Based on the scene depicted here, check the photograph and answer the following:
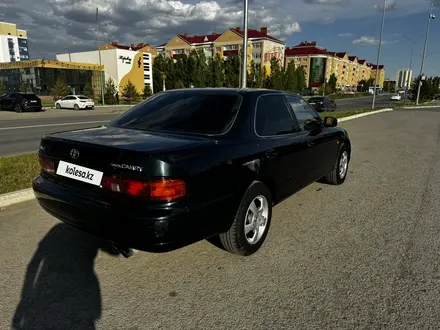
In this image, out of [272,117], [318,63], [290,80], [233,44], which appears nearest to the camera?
[272,117]

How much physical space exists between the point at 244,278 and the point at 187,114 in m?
1.61

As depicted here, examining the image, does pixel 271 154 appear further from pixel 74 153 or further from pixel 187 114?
pixel 74 153

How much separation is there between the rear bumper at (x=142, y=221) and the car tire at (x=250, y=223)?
192 mm

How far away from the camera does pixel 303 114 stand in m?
4.22

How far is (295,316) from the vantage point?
2.29 m

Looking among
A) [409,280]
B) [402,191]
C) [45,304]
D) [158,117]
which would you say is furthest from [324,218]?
[45,304]

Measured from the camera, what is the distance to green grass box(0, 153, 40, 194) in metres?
4.79

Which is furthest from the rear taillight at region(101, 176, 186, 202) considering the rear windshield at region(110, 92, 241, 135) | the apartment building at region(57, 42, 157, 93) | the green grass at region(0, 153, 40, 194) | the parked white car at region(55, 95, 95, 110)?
the apartment building at region(57, 42, 157, 93)

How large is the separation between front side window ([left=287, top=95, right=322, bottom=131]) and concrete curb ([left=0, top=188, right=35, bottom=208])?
3770 mm

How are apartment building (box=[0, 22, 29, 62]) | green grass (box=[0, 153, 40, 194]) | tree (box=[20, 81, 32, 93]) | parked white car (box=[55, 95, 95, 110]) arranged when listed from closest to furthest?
green grass (box=[0, 153, 40, 194]) < parked white car (box=[55, 95, 95, 110]) < tree (box=[20, 81, 32, 93]) < apartment building (box=[0, 22, 29, 62])

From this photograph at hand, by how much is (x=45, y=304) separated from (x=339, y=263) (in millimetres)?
2474

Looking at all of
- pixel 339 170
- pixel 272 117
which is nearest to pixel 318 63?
pixel 339 170

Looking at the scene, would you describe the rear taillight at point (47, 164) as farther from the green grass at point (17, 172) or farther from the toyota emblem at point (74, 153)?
the green grass at point (17, 172)

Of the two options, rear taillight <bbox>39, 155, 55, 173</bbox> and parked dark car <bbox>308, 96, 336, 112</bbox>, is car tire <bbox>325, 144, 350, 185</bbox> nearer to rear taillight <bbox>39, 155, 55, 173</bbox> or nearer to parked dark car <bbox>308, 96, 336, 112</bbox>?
rear taillight <bbox>39, 155, 55, 173</bbox>
